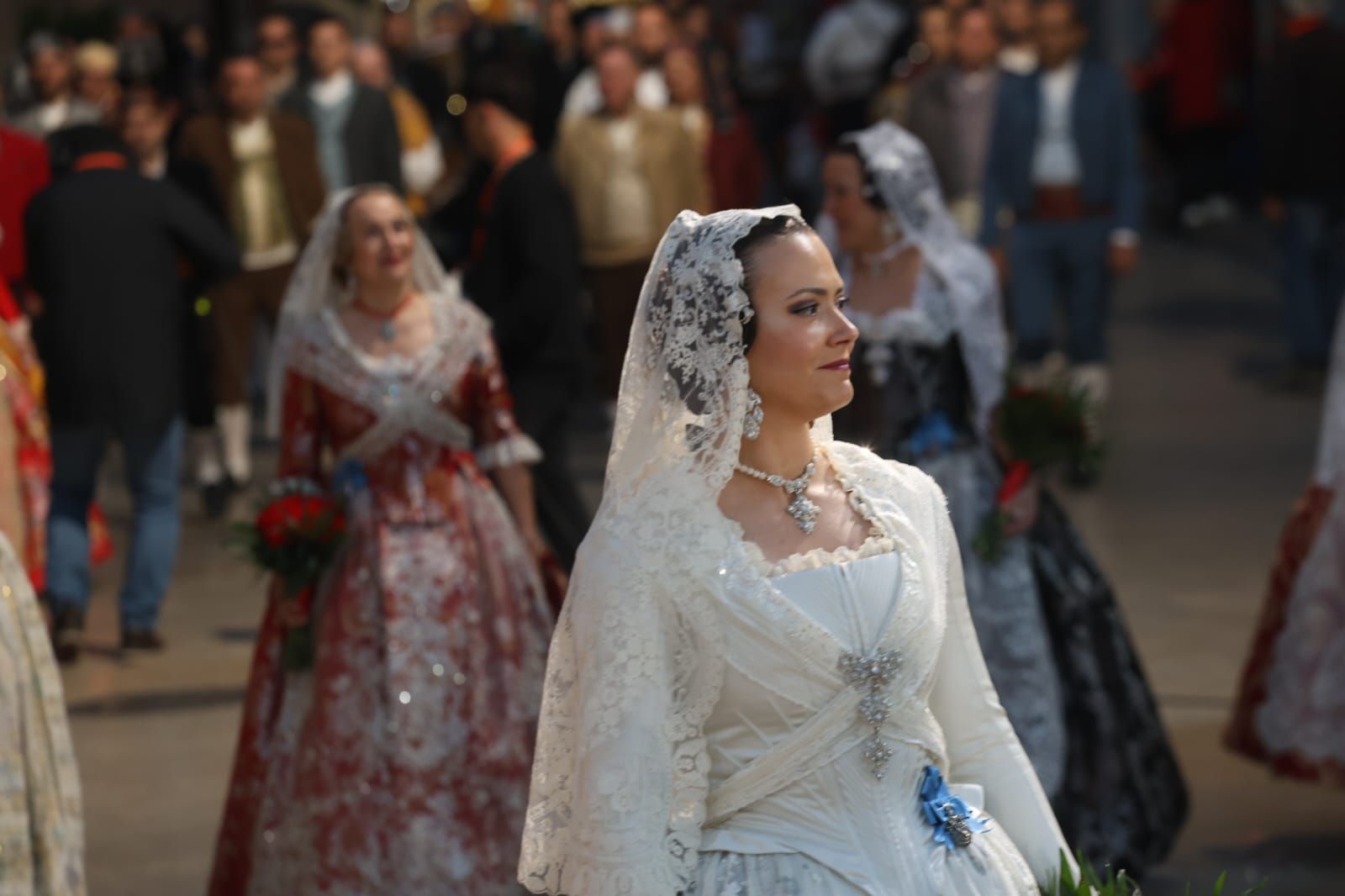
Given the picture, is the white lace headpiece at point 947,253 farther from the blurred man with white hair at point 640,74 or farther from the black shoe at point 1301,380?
the black shoe at point 1301,380

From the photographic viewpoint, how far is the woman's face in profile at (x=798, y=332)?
11.5 feet

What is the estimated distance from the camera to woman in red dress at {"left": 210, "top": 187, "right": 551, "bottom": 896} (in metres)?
5.78

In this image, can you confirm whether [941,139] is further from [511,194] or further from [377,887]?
[377,887]

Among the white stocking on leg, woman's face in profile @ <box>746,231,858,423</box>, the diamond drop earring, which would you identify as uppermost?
woman's face in profile @ <box>746,231,858,423</box>

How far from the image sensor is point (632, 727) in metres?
3.31

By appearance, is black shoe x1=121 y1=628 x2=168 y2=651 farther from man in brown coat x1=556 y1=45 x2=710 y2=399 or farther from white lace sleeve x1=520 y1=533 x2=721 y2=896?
white lace sleeve x1=520 y1=533 x2=721 y2=896

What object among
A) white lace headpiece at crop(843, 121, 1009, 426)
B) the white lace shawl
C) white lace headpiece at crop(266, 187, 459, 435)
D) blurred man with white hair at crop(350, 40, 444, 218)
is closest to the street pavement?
white lace headpiece at crop(266, 187, 459, 435)

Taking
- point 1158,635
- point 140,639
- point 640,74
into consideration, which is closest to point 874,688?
point 1158,635

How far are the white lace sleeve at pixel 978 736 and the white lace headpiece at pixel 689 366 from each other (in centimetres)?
39

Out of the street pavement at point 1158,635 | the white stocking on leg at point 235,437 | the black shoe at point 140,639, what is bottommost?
the street pavement at point 1158,635

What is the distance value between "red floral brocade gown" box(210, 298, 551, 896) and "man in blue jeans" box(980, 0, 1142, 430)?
630 centimetres

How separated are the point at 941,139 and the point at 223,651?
5835 millimetres

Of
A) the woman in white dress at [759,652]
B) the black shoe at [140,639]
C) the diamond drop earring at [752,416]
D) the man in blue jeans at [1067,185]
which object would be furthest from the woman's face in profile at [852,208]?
the man in blue jeans at [1067,185]

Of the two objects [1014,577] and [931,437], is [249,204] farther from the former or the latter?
[1014,577]
